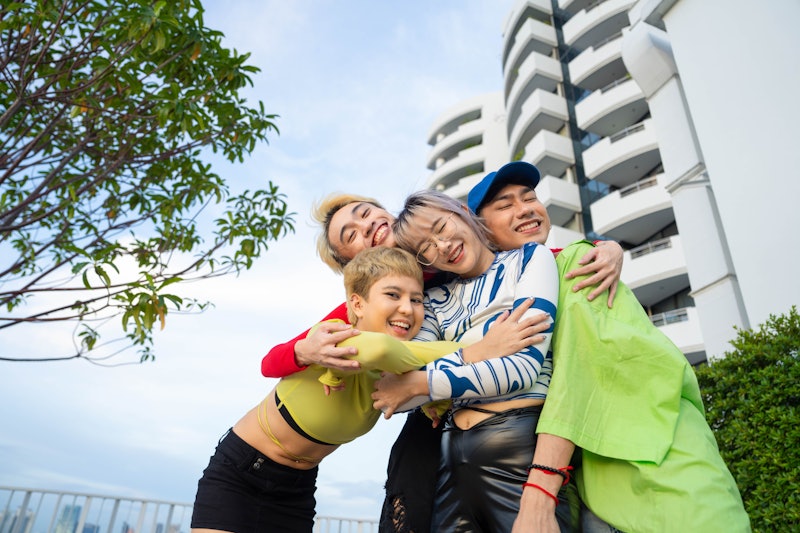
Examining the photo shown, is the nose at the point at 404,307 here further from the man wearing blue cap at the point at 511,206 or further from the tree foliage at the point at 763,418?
the tree foliage at the point at 763,418

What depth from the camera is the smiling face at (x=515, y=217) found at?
2412 mm

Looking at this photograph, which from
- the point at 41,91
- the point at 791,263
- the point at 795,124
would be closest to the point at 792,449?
the point at 791,263

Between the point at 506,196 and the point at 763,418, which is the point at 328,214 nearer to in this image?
the point at 506,196


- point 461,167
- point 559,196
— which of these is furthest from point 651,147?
point 461,167

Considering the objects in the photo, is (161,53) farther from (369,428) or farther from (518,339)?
(518,339)

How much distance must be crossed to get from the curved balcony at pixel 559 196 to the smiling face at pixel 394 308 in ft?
68.0

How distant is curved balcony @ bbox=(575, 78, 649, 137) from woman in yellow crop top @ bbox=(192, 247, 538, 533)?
70.2 feet

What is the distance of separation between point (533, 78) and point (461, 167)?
24.1 feet

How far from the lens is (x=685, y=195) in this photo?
11648mm

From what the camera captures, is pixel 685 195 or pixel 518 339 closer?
pixel 518 339

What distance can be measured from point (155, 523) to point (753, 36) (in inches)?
454

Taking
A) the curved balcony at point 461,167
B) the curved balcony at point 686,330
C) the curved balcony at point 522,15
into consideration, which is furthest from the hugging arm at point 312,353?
the curved balcony at point 461,167

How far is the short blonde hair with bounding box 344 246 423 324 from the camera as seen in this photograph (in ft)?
7.20

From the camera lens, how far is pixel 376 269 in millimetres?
2201
